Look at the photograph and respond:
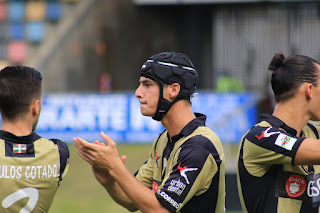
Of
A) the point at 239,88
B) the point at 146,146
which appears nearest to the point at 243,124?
the point at 146,146

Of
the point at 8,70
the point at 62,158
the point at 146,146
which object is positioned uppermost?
the point at 8,70

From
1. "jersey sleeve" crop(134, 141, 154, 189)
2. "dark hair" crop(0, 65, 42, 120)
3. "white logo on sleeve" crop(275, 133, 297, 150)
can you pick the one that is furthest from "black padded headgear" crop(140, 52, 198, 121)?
"dark hair" crop(0, 65, 42, 120)

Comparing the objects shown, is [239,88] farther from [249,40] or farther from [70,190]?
[70,190]

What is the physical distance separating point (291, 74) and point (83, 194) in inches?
309

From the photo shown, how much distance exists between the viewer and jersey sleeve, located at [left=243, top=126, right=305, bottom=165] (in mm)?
3875

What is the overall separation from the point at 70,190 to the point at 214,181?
8149mm

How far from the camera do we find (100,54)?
21.8 metres

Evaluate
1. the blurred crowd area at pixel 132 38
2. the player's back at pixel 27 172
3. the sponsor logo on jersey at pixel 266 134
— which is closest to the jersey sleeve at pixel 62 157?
the player's back at pixel 27 172

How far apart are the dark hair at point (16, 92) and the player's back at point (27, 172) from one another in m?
0.16

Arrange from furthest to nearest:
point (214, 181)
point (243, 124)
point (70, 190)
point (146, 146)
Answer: point (146, 146) → point (243, 124) → point (70, 190) → point (214, 181)

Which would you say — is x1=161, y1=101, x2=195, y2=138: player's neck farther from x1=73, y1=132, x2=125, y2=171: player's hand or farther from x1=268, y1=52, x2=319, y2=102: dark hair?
x1=268, y1=52, x2=319, y2=102: dark hair

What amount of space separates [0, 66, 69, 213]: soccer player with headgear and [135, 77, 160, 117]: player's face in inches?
27.9

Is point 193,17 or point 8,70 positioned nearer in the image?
point 8,70

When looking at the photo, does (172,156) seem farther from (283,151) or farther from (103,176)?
(283,151)
